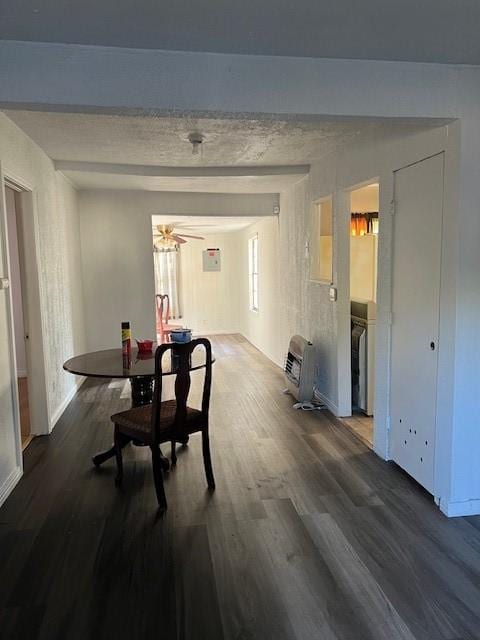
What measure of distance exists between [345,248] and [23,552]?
3.23 meters

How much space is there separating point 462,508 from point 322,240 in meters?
2.79

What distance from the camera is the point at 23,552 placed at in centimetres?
236

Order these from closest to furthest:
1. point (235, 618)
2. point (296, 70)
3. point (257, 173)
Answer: point (235, 618) < point (296, 70) < point (257, 173)

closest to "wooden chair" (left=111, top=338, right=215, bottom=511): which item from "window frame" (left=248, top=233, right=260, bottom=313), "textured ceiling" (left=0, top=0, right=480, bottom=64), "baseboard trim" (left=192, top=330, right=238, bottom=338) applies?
"textured ceiling" (left=0, top=0, right=480, bottom=64)

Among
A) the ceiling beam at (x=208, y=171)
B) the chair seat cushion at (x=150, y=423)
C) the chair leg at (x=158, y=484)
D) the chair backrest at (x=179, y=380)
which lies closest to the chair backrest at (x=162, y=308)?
the ceiling beam at (x=208, y=171)

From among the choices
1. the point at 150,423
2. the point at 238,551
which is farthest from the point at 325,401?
the point at 238,551

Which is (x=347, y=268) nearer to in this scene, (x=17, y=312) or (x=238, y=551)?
(x=238, y=551)

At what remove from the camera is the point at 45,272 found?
404 centimetres

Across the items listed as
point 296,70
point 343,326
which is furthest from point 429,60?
point 343,326

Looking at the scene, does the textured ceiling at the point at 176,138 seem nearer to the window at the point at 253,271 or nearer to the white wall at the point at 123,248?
the white wall at the point at 123,248

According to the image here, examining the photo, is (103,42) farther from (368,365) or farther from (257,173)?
(368,365)

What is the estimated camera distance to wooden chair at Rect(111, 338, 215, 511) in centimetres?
271

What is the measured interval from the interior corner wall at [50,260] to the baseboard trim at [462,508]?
10.1 ft

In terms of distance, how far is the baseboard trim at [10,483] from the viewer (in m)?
2.83
